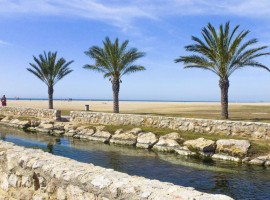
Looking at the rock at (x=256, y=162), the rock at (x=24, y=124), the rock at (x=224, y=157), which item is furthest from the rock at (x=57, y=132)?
the rock at (x=256, y=162)

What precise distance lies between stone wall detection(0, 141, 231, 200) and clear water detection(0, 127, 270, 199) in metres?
7.84

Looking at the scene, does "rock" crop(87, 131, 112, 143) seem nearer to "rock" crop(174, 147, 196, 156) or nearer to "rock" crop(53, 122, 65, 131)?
"rock" crop(53, 122, 65, 131)

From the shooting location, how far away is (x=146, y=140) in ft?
78.6

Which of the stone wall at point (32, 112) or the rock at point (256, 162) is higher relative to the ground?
the stone wall at point (32, 112)

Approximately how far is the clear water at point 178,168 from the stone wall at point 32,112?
10952 mm

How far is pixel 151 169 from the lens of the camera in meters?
17.0

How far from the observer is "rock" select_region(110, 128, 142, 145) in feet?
80.9

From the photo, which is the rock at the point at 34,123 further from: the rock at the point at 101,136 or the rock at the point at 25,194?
the rock at the point at 25,194

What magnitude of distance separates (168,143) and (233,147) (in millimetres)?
4447

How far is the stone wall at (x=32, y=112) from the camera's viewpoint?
36719mm

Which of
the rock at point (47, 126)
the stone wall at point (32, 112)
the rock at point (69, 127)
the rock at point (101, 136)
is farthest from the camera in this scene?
the stone wall at point (32, 112)

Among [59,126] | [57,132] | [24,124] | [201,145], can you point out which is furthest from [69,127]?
[201,145]

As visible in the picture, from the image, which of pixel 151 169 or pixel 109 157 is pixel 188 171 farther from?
pixel 109 157

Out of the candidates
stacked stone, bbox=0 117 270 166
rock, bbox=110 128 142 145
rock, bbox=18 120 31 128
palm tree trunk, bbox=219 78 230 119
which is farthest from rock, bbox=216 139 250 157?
rock, bbox=18 120 31 128
